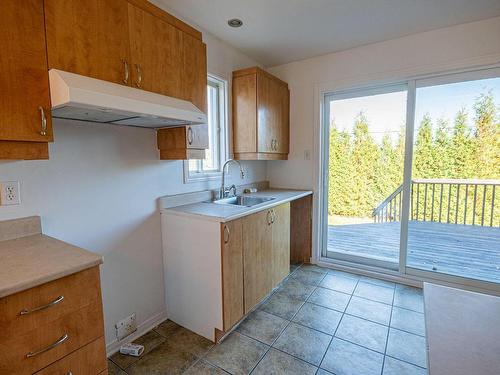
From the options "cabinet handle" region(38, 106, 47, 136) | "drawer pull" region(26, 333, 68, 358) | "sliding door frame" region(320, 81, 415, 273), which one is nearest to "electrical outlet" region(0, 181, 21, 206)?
"cabinet handle" region(38, 106, 47, 136)

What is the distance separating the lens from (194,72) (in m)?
1.81

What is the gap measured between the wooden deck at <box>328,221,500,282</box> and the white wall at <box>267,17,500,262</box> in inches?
33.0

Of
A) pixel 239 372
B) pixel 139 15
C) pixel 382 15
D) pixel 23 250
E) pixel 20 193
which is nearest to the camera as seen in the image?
pixel 23 250

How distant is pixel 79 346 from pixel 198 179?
1527mm

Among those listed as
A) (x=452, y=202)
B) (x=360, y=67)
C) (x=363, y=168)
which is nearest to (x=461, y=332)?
(x=452, y=202)

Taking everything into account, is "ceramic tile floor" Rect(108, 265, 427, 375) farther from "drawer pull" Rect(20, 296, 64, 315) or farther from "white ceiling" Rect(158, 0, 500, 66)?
"white ceiling" Rect(158, 0, 500, 66)

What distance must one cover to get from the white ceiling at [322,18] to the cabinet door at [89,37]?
76cm

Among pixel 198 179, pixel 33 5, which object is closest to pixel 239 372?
pixel 198 179

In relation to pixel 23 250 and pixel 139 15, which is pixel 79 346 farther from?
pixel 139 15

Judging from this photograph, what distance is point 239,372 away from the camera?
1.60 m

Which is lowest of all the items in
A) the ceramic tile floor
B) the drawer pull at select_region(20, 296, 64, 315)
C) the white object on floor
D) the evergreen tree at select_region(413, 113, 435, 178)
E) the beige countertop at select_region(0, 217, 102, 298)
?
the ceramic tile floor

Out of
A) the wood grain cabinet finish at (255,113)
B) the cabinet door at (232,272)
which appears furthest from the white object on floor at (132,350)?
the wood grain cabinet finish at (255,113)

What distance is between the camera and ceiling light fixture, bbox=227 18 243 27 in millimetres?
2170

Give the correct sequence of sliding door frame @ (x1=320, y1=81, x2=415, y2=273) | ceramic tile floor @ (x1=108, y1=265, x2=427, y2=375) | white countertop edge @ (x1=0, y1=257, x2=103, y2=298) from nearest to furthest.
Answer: white countertop edge @ (x1=0, y1=257, x2=103, y2=298)
ceramic tile floor @ (x1=108, y1=265, x2=427, y2=375)
sliding door frame @ (x1=320, y1=81, x2=415, y2=273)
